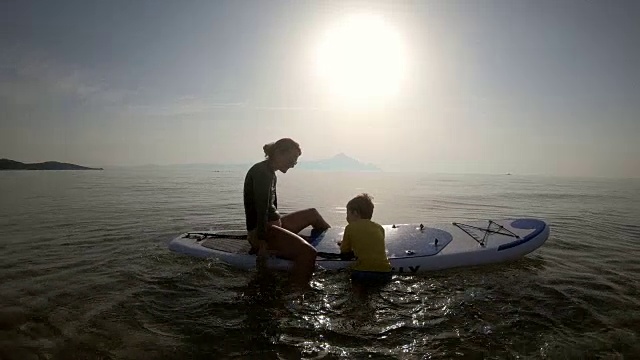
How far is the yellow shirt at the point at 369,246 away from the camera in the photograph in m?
6.21

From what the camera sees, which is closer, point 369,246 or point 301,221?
point 369,246

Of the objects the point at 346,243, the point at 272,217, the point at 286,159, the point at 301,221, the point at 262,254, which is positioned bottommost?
the point at 262,254

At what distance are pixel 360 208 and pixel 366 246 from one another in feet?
2.21

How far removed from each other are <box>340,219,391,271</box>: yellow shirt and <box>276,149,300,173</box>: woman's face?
1.68 metres

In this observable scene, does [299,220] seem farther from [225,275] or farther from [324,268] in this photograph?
[225,275]

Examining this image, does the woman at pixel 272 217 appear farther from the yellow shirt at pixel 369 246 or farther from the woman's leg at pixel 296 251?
the yellow shirt at pixel 369 246

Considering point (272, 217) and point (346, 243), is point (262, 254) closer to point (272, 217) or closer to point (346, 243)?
point (272, 217)

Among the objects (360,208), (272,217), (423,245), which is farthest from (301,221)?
(423,245)

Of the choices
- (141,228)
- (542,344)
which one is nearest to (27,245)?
(141,228)

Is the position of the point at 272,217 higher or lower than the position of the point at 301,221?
higher

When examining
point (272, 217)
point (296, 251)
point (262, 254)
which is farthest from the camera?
point (272, 217)

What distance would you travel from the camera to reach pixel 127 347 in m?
4.14

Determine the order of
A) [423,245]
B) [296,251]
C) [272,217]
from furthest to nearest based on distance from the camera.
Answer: [423,245] < [272,217] < [296,251]

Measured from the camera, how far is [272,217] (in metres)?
7.49
